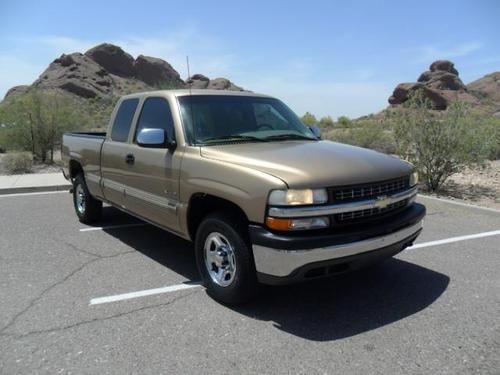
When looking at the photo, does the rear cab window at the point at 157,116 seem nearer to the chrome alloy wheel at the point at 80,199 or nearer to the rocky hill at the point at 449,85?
the chrome alloy wheel at the point at 80,199

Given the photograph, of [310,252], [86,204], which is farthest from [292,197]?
[86,204]

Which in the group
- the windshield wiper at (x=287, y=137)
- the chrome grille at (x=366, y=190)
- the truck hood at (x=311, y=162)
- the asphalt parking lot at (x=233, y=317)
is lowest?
the asphalt parking lot at (x=233, y=317)

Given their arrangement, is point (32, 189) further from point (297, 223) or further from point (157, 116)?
point (297, 223)

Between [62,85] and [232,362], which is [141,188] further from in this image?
[62,85]

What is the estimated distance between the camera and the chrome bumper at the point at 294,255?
3320 mm

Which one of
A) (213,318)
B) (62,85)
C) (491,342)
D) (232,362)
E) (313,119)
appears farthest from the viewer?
(62,85)

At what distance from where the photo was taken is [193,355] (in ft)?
10.4

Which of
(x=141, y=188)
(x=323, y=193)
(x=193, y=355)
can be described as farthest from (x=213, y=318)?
(x=141, y=188)

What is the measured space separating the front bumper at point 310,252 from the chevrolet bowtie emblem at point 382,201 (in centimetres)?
18

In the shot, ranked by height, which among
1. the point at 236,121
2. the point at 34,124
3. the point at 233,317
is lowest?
the point at 233,317

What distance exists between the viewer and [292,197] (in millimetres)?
3348

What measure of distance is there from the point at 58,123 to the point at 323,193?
13.1 metres

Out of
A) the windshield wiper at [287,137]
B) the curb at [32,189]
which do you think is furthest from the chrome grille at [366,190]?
the curb at [32,189]

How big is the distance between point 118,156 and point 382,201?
327cm
